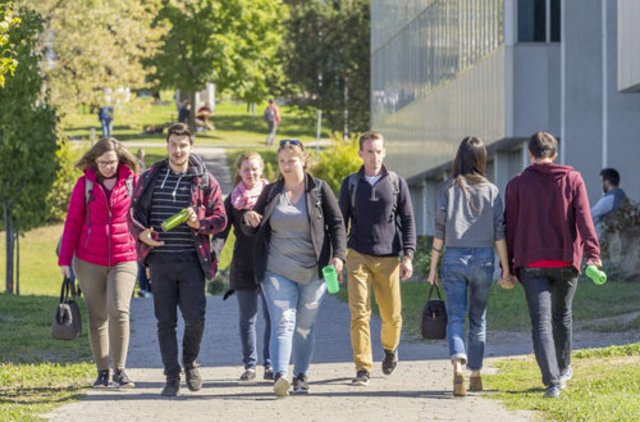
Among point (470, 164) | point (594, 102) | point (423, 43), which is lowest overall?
point (470, 164)

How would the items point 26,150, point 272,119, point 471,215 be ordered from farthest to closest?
point 272,119
point 26,150
point 471,215

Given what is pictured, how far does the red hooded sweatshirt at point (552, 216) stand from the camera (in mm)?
11539

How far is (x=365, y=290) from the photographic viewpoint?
41.3ft

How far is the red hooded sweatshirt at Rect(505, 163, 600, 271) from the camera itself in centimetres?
1154

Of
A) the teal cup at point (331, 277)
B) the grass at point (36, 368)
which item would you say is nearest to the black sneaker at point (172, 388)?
the grass at point (36, 368)

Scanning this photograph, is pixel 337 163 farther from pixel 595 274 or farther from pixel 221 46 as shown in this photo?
pixel 595 274

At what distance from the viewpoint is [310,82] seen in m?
69.2

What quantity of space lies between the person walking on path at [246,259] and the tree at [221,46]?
51304mm

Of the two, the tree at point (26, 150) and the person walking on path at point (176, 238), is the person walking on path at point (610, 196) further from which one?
the person walking on path at point (176, 238)

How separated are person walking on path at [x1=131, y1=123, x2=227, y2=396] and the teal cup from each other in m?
0.80

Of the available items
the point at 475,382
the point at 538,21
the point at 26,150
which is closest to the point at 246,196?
the point at 475,382

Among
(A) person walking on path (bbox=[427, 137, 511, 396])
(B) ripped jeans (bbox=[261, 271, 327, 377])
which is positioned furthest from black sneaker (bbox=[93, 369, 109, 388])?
(A) person walking on path (bbox=[427, 137, 511, 396])

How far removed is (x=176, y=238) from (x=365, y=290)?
1547 mm

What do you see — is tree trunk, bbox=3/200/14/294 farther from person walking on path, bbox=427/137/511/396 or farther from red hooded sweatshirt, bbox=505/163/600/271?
red hooded sweatshirt, bbox=505/163/600/271
